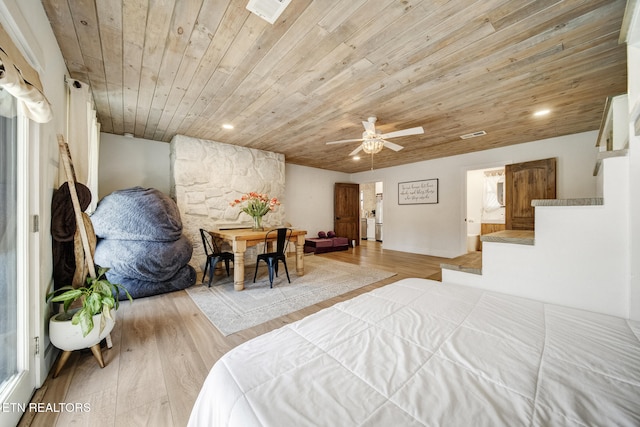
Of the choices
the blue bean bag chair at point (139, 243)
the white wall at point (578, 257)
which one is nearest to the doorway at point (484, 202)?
the white wall at point (578, 257)

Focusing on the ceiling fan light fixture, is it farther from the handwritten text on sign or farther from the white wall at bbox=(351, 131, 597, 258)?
the handwritten text on sign

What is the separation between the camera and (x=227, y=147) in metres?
4.43

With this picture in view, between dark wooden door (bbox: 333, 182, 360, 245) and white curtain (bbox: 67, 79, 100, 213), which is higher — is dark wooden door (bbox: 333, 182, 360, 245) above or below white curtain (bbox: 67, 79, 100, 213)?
below

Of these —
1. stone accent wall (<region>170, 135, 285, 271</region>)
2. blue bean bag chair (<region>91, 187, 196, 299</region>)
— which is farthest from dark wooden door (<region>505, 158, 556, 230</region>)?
blue bean bag chair (<region>91, 187, 196, 299</region>)

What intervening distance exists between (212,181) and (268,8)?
335 cm

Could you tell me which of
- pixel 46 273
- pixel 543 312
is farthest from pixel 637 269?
pixel 46 273

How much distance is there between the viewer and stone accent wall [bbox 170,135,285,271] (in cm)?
400

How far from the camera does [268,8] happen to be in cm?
144

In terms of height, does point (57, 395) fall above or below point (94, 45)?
below

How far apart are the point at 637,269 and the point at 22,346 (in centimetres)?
342

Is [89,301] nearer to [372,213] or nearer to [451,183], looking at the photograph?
[451,183]

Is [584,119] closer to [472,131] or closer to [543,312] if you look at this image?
[472,131]

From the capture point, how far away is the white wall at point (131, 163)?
155 inches

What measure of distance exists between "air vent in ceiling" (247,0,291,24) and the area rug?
243 cm
